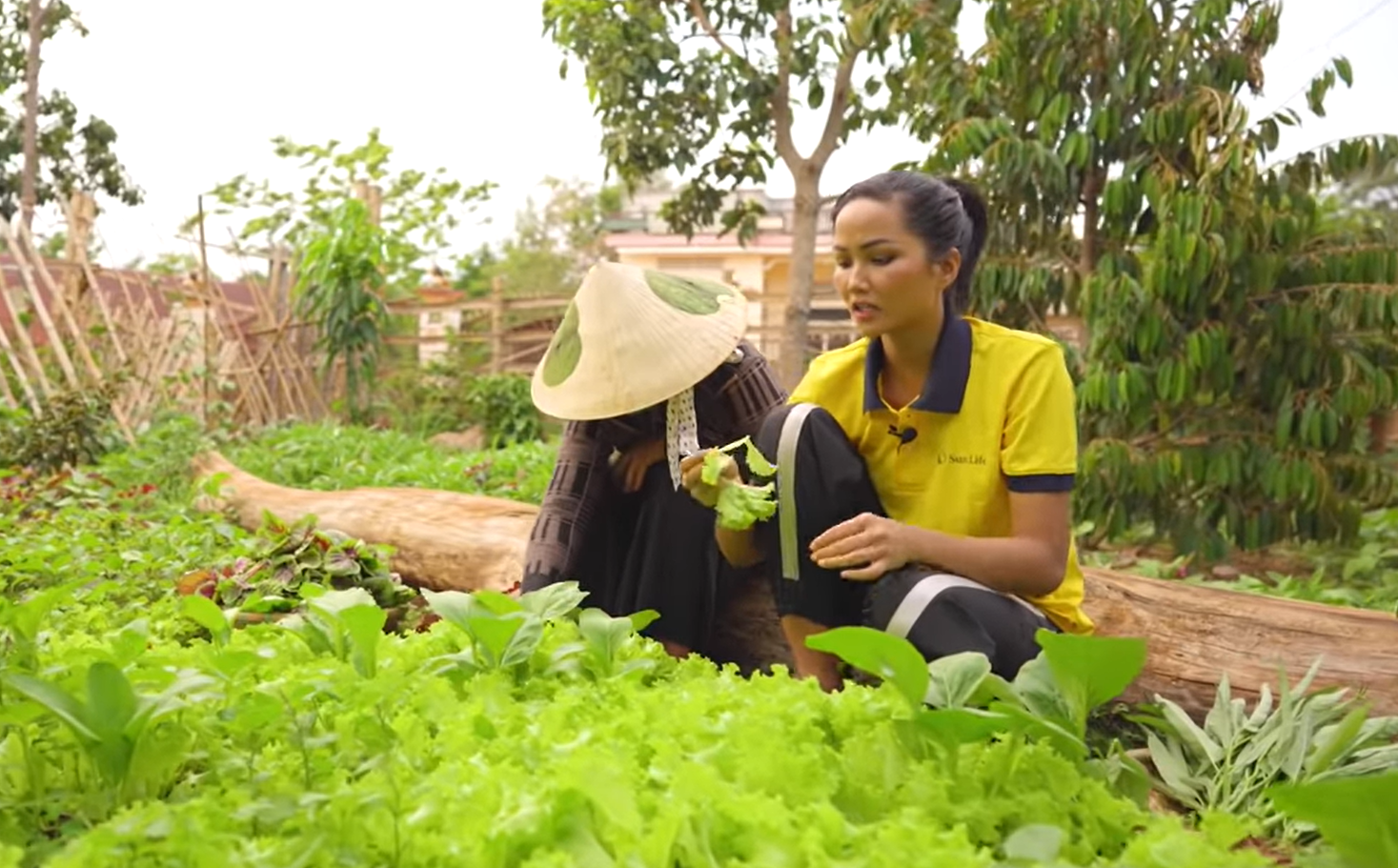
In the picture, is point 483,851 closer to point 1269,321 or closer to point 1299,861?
point 1299,861

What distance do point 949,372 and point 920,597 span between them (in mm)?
420

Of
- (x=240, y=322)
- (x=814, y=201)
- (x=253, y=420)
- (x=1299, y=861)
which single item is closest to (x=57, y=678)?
(x=1299, y=861)

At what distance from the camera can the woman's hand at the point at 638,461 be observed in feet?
8.18

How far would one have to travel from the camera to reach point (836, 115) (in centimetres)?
795

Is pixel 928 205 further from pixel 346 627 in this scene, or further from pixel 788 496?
pixel 346 627

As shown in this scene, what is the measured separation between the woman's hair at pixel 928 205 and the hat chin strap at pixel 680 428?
1.60 ft

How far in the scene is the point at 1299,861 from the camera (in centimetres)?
88

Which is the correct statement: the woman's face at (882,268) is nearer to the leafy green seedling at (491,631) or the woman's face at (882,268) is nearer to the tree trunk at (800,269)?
the leafy green seedling at (491,631)

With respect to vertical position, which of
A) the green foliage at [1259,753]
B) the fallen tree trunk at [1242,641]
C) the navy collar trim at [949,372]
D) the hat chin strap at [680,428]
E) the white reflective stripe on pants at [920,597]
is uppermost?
the navy collar trim at [949,372]

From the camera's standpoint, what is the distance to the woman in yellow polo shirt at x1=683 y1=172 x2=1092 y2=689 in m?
1.89

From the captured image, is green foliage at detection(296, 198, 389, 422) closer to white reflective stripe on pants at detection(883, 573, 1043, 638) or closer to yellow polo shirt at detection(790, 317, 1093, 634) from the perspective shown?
yellow polo shirt at detection(790, 317, 1093, 634)

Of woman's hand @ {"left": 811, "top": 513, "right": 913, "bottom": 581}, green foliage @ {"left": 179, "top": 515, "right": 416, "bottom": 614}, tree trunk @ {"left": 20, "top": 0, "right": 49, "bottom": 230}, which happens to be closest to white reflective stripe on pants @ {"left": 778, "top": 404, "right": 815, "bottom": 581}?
woman's hand @ {"left": 811, "top": 513, "right": 913, "bottom": 581}

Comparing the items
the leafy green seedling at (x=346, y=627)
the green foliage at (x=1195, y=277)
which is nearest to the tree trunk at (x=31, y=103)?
the green foliage at (x=1195, y=277)

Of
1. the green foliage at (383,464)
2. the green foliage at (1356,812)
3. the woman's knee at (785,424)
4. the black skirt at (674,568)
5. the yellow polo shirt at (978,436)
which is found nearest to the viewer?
the green foliage at (1356,812)
